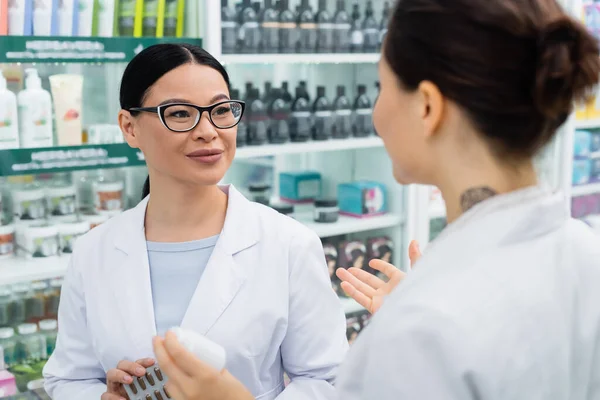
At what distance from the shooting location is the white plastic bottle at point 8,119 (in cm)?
267

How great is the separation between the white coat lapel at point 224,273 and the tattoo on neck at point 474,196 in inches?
33.3

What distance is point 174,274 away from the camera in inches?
67.6

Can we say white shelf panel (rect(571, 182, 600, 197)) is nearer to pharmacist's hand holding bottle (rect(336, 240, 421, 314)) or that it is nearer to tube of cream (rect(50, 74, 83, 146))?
A: tube of cream (rect(50, 74, 83, 146))

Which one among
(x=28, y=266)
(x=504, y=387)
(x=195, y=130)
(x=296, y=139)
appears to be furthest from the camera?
(x=296, y=139)

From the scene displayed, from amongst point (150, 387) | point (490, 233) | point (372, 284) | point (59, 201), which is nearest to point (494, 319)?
point (490, 233)

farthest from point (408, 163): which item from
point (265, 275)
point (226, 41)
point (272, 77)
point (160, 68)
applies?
point (272, 77)

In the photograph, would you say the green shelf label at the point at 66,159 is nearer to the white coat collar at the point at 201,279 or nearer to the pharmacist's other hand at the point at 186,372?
the white coat collar at the point at 201,279

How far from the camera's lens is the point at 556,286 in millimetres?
860

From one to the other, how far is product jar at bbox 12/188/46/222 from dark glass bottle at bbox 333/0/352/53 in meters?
1.60

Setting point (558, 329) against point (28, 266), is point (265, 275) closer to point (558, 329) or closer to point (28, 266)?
point (558, 329)

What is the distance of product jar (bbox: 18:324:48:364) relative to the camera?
291 cm

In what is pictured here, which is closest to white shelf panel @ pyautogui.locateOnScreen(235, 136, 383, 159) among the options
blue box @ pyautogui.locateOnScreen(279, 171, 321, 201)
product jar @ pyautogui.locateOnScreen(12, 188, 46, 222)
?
blue box @ pyautogui.locateOnScreen(279, 171, 321, 201)

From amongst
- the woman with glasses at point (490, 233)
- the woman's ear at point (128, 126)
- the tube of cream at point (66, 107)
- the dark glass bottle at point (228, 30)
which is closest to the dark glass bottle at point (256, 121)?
the dark glass bottle at point (228, 30)

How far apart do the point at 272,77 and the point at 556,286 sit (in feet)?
10.3
